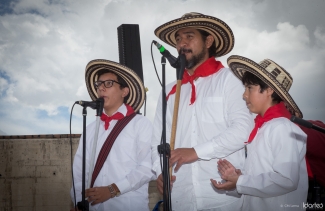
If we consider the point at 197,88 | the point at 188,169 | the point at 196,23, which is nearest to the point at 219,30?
the point at 196,23

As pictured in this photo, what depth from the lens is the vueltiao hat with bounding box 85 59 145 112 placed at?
3.82m

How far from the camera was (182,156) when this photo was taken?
8.32 ft

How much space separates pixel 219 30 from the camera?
307 cm

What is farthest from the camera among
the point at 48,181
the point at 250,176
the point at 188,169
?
the point at 48,181

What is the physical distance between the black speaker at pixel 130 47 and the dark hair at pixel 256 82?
96.7 inches

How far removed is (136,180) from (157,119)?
2.11ft

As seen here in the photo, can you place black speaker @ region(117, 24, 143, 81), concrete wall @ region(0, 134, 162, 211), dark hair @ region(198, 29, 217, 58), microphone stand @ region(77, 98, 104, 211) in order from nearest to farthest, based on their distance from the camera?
microphone stand @ region(77, 98, 104, 211), dark hair @ region(198, 29, 217, 58), black speaker @ region(117, 24, 143, 81), concrete wall @ region(0, 134, 162, 211)

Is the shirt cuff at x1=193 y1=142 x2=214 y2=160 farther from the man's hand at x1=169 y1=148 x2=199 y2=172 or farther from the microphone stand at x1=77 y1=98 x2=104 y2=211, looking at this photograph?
the microphone stand at x1=77 y1=98 x2=104 y2=211

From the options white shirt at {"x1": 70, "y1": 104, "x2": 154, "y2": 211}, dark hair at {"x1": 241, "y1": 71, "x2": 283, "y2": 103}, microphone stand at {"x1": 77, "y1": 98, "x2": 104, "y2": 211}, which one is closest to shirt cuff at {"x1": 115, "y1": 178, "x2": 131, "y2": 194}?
white shirt at {"x1": 70, "y1": 104, "x2": 154, "y2": 211}

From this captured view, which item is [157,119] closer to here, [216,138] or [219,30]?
[216,138]

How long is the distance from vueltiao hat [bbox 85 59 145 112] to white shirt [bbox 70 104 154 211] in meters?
0.38

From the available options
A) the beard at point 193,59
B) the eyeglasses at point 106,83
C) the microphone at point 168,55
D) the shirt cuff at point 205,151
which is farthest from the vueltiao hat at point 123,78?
the shirt cuff at point 205,151

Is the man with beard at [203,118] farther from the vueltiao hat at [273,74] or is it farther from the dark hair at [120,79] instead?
the dark hair at [120,79]

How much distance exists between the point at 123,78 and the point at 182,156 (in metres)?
1.69
